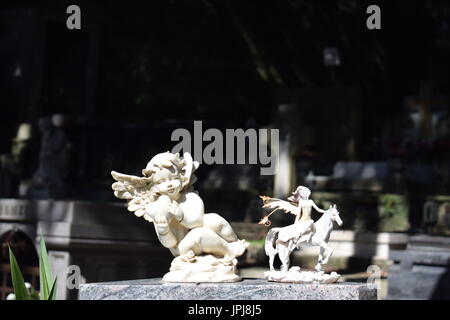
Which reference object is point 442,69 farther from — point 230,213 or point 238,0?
point 230,213

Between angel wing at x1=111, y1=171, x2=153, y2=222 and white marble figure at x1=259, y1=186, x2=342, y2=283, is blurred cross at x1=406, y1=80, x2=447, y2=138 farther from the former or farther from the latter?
angel wing at x1=111, y1=171, x2=153, y2=222

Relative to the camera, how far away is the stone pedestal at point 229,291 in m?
4.61

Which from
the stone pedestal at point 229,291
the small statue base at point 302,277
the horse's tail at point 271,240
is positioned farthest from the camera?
the horse's tail at point 271,240

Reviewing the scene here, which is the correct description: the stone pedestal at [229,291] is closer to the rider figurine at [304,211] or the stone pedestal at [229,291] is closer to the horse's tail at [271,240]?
the horse's tail at [271,240]

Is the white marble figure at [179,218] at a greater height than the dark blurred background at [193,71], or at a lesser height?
lesser

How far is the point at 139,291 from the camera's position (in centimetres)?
471

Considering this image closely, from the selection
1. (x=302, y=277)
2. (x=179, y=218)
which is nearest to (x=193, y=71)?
(x=179, y=218)

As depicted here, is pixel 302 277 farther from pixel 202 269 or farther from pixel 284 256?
pixel 202 269

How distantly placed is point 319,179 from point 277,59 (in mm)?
5528

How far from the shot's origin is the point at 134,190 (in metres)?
5.12

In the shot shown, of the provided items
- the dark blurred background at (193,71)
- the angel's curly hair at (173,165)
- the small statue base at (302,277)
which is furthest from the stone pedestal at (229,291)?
the dark blurred background at (193,71)

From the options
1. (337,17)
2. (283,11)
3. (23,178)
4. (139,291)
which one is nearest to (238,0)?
(283,11)

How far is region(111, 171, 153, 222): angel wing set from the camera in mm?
5062

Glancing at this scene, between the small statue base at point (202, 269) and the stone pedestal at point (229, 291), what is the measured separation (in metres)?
0.13
